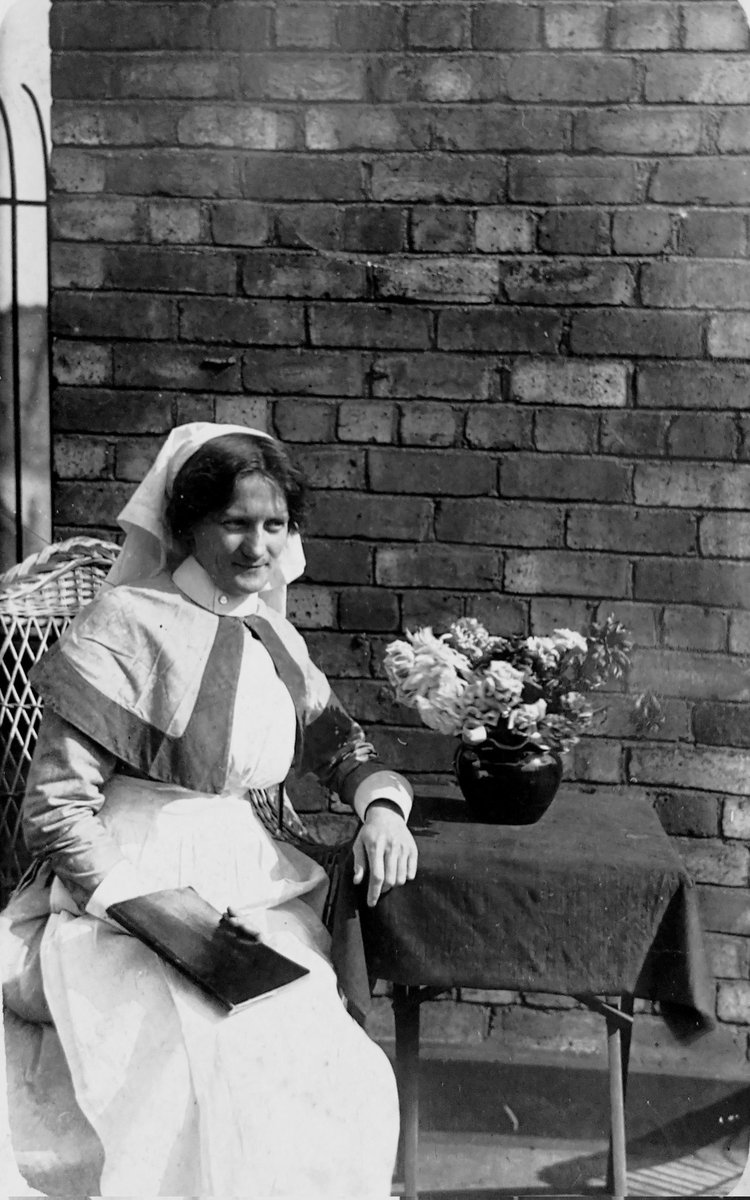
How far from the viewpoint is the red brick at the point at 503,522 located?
3.09m

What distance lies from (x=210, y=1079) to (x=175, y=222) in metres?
1.98

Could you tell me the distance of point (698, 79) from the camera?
9.50 ft

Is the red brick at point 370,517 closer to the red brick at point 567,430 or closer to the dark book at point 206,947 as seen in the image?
the red brick at point 567,430

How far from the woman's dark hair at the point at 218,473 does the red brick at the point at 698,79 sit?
4.27 feet

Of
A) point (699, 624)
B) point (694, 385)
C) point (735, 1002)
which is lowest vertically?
point (735, 1002)

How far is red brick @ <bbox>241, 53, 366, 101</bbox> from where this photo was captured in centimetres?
293

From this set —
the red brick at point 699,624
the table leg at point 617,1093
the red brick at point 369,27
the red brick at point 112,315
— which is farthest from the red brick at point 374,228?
the table leg at point 617,1093

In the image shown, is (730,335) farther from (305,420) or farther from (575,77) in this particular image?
(305,420)

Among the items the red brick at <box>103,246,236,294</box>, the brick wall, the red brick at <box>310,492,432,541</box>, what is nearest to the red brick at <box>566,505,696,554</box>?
the brick wall

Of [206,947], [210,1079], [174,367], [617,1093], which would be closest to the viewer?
[210,1079]

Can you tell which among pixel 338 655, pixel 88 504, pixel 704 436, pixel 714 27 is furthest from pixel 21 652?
pixel 714 27

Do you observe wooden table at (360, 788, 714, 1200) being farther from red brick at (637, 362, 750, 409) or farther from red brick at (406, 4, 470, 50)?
red brick at (406, 4, 470, 50)

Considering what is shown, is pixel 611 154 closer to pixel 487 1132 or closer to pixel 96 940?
pixel 96 940

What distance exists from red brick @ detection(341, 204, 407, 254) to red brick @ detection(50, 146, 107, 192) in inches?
24.0
